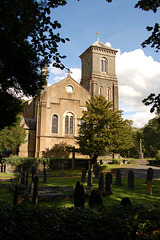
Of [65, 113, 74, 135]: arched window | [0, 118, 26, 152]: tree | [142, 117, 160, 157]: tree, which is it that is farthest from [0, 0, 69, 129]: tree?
[142, 117, 160, 157]: tree

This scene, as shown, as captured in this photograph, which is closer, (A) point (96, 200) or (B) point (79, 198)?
(A) point (96, 200)

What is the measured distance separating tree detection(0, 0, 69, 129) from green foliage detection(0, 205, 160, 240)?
418 centimetres

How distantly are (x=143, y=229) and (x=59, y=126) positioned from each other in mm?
28853

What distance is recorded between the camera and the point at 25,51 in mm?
7250

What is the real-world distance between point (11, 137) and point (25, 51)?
2258 cm

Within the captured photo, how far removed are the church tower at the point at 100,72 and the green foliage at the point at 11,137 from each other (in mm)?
15963

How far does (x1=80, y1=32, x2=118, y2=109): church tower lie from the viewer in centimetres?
3959

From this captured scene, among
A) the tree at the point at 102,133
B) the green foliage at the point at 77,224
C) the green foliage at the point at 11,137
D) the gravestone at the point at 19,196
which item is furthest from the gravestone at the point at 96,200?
the green foliage at the point at 11,137

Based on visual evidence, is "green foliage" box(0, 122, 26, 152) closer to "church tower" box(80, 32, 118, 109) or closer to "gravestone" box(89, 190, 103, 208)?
"church tower" box(80, 32, 118, 109)

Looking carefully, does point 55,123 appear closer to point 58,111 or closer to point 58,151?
point 58,111

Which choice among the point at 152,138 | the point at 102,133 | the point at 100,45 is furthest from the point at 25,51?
the point at 152,138

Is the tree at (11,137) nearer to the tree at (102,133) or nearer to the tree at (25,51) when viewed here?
the tree at (102,133)

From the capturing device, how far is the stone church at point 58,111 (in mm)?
31641

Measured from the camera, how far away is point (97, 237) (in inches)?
176
